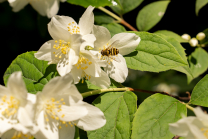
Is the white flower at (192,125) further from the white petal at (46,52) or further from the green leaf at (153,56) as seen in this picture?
the white petal at (46,52)

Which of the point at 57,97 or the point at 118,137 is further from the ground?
the point at 57,97

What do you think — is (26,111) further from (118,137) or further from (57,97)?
(118,137)

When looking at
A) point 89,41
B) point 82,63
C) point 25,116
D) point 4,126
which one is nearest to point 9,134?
point 4,126

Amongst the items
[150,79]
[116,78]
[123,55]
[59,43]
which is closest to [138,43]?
[123,55]

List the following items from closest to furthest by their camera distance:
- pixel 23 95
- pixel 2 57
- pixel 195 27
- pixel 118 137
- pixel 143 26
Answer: pixel 23 95 → pixel 118 137 → pixel 143 26 → pixel 195 27 → pixel 2 57

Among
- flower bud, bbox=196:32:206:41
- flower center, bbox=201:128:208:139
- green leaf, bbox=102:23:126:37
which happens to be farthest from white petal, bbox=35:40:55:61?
flower bud, bbox=196:32:206:41
